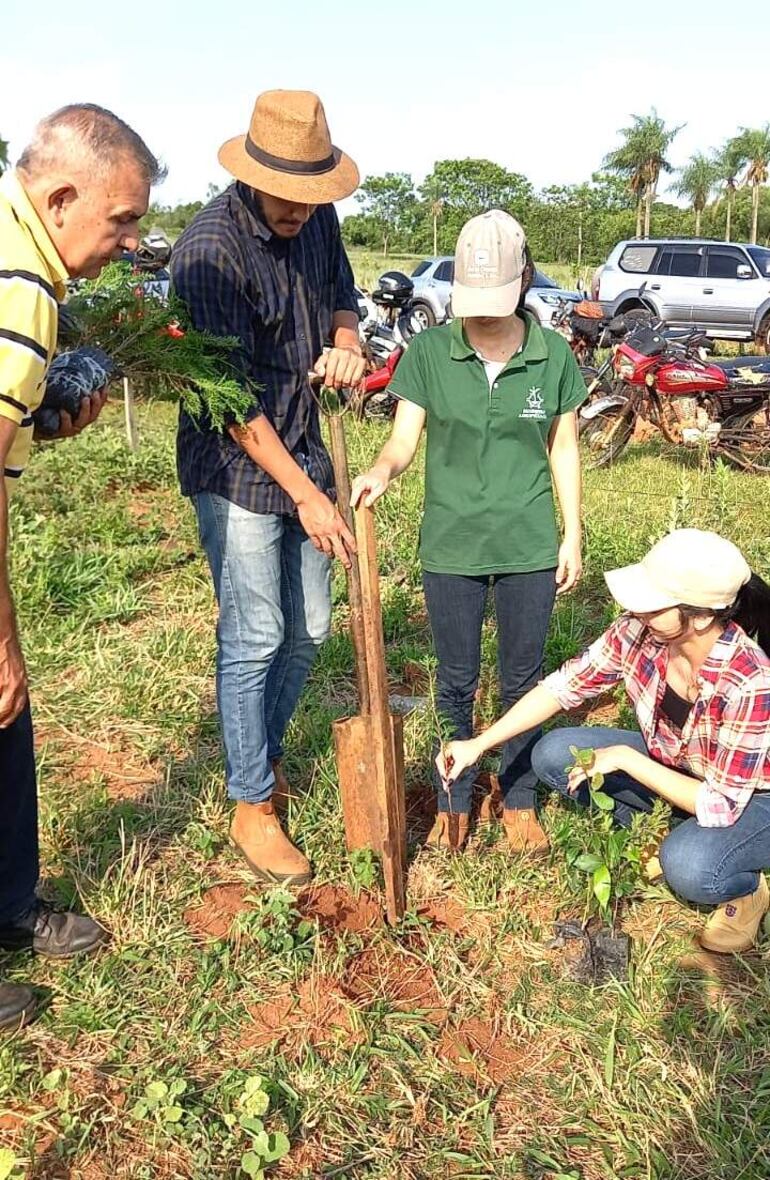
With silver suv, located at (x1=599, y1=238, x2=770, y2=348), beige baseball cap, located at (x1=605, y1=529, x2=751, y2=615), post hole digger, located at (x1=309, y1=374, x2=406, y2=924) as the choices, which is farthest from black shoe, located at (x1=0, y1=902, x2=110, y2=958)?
silver suv, located at (x1=599, y1=238, x2=770, y2=348)

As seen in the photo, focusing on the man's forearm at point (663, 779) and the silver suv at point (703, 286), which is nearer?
the man's forearm at point (663, 779)

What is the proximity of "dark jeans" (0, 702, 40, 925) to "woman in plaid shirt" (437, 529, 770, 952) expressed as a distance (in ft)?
3.52

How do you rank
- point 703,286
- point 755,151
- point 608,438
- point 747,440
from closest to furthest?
point 747,440, point 608,438, point 703,286, point 755,151

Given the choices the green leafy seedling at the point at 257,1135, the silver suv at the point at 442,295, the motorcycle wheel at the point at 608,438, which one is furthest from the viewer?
the silver suv at the point at 442,295

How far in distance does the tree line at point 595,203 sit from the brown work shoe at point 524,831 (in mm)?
37459

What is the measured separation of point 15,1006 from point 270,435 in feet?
4.66

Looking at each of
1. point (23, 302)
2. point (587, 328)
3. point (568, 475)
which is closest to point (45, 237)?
point (23, 302)

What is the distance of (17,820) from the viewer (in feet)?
7.31

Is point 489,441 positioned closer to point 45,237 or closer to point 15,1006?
point 45,237

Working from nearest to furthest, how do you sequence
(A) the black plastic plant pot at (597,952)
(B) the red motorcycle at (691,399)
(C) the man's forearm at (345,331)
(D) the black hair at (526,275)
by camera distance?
(A) the black plastic plant pot at (597,952)
(D) the black hair at (526,275)
(C) the man's forearm at (345,331)
(B) the red motorcycle at (691,399)

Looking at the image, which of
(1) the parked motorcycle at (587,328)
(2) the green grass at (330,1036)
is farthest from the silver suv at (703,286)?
(2) the green grass at (330,1036)

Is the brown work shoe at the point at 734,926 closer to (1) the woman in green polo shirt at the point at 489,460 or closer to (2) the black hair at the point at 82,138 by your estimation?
(1) the woman in green polo shirt at the point at 489,460

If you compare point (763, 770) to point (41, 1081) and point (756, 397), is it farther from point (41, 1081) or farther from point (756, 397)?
point (756, 397)

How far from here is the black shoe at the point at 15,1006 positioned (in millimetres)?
2186
